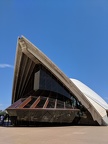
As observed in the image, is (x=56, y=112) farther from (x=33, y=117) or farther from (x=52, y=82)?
(x=52, y=82)

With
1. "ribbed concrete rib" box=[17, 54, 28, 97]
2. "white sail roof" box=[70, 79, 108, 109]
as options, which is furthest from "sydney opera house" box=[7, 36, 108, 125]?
"white sail roof" box=[70, 79, 108, 109]

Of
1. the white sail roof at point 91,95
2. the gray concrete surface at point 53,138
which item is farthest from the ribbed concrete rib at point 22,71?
the gray concrete surface at point 53,138

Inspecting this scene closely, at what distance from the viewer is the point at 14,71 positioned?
2684 cm

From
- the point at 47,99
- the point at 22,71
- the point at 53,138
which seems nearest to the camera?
the point at 53,138

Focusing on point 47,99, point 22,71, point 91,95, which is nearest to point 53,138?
point 47,99

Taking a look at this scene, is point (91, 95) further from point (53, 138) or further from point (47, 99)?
point (53, 138)

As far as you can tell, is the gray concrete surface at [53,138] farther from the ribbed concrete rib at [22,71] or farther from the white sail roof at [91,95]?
the ribbed concrete rib at [22,71]

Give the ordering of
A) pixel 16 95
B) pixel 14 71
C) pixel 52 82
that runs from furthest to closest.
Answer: pixel 16 95
pixel 14 71
pixel 52 82

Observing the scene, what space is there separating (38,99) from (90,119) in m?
6.19

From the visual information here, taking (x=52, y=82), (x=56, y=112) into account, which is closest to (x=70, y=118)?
(x=56, y=112)

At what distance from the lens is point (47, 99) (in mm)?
20219

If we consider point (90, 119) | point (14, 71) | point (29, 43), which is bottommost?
point (90, 119)

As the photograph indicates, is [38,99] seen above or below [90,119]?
above

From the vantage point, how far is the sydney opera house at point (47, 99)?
17844 mm
